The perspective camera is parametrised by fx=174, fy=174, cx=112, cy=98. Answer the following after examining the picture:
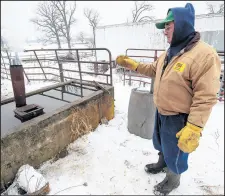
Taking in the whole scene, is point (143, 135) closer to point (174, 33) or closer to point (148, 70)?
point (148, 70)

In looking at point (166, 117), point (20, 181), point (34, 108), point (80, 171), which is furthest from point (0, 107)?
point (166, 117)

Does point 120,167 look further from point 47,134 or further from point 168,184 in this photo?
point 47,134

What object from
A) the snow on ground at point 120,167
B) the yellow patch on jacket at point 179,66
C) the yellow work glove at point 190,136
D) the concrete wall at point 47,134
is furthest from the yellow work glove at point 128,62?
the snow on ground at point 120,167

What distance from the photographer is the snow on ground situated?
214 cm

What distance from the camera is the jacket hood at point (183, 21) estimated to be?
1.50 m

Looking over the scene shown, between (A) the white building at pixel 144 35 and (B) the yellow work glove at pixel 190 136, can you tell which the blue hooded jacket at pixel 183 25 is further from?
(A) the white building at pixel 144 35

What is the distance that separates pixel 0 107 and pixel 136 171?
2417 mm

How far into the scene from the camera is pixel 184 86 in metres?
1.56

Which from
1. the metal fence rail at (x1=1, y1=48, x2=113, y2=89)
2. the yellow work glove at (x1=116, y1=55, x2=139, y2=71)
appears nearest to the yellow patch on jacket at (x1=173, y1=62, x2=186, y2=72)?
the yellow work glove at (x1=116, y1=55, x2=139, y2=71)

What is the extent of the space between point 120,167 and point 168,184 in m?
0.68

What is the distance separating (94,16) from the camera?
118ft

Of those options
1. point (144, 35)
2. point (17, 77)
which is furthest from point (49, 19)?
point (17, 77)

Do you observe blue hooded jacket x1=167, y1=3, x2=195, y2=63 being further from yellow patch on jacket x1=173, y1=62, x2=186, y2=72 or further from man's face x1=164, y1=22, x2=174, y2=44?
yellow patch on jacket x1=173, y1=62, x2=186, y2=72

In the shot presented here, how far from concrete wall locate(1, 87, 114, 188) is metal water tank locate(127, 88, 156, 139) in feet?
2.24
